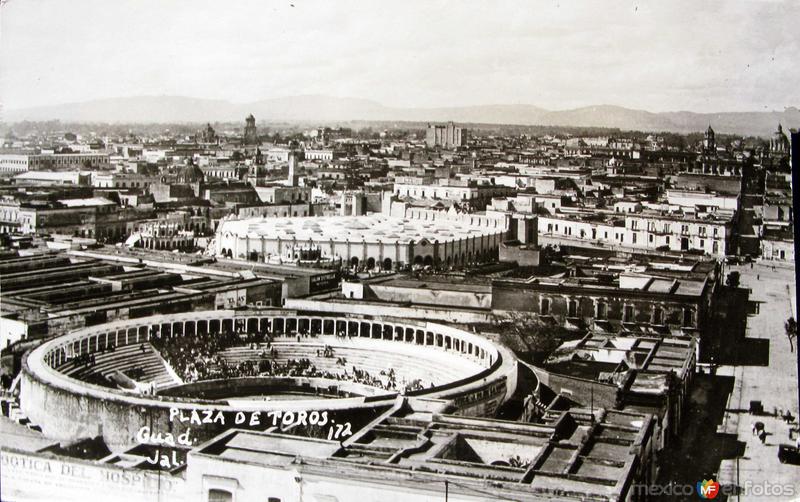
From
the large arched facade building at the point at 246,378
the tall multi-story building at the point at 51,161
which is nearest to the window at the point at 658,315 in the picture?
the large arched facade building at the point at 246,378

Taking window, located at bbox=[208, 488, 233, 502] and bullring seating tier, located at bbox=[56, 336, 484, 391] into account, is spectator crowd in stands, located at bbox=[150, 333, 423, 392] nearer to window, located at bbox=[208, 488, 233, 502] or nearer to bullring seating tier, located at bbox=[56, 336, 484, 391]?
bullring seating tier, located at bbox=[56, 336, 484, 391]

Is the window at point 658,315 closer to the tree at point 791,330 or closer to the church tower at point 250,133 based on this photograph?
the tree at point 791,330

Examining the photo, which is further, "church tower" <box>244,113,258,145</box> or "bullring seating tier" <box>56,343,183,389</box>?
"church tower" <box>244,113,258,145</box>

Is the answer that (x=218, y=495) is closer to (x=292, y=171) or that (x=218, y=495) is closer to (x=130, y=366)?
(x=130, y=366)

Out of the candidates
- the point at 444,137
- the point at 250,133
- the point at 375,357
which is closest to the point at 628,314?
the point at 375,357

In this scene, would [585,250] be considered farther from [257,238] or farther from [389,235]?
[257,238]

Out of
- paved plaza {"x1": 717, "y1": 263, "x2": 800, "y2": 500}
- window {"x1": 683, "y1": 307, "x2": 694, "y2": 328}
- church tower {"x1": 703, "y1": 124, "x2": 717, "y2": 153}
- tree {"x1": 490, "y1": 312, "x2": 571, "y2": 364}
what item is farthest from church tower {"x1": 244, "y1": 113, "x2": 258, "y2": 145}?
window {"x1": 683, "y1": 307, "x2": 694, "y2": 328}
